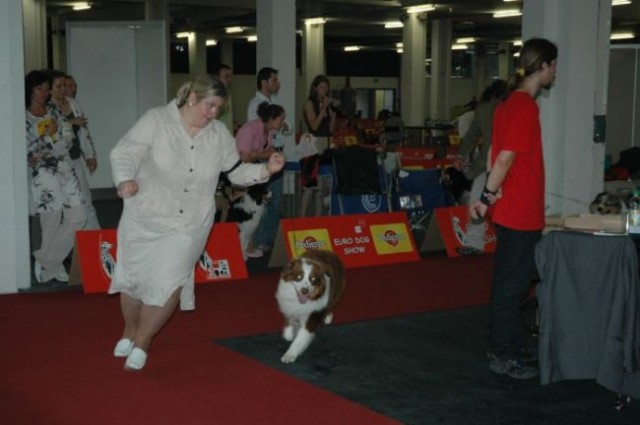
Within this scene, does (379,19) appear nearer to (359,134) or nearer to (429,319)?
(359,134)

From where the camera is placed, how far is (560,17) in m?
8.30

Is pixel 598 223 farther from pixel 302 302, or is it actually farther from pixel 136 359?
pixel 136 359

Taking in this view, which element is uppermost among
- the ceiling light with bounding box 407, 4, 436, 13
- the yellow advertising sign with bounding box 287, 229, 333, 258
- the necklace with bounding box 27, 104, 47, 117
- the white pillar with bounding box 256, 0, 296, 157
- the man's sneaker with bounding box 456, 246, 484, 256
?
the ceiling light with bounding box 407, 4, 436, 13

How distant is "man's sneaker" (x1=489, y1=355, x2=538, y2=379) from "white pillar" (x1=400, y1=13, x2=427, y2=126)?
18.0 m

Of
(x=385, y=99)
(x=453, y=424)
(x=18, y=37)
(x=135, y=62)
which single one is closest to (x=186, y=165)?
(x=453, y=424)

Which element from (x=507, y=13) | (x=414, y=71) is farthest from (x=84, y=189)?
(x=507, y=13)

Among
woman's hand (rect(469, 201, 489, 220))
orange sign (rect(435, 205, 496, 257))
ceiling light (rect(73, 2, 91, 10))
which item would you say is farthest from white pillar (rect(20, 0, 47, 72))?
woman's hand (rect(469, 201, 489, 220))

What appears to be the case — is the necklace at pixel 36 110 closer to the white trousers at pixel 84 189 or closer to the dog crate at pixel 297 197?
the white trousers at pixel 84 189

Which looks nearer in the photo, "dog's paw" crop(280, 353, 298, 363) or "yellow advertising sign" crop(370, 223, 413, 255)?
"dog's paw" crop(280, 353, 298, 363)

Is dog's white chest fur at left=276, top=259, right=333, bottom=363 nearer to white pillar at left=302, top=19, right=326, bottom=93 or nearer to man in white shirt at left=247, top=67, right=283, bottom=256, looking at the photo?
man in white shirt at left=247, top=67, right=283, bottom=256

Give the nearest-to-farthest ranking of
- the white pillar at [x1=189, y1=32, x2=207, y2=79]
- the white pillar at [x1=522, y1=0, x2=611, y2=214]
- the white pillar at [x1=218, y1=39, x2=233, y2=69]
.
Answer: the white pillar at [x1=522, y1=0, x2=611, y2=214]
the white pillar at [x1=189, y1=32, x2=207, y2=79]
the white pillar at [x1=218, y1=39, x2=233, y2=69]

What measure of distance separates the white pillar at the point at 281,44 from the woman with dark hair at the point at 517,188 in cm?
588

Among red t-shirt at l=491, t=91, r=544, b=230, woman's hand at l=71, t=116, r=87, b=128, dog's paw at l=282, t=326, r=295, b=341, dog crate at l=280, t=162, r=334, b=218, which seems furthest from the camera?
dog crate at l=280, t=162, r=334, b=218

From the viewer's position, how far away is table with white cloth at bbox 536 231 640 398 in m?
4.28
